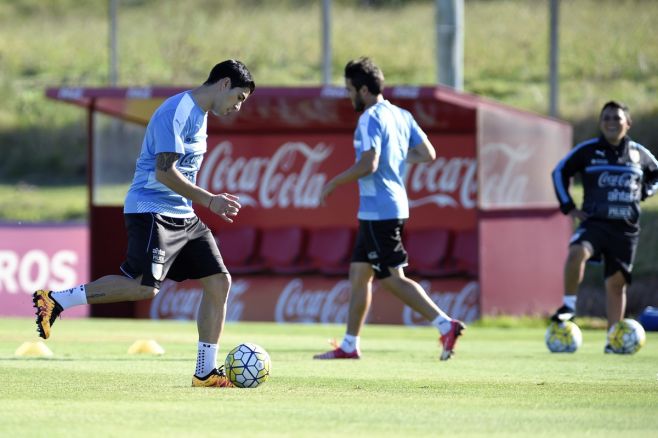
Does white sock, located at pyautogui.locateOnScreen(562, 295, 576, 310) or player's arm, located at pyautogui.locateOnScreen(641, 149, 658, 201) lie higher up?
player's arm, located at pyautogui.locateOnScreen(641, 149, 658, 201)

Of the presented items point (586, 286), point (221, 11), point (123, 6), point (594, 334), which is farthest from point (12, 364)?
point (123, 6)

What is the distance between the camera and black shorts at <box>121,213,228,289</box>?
33.0 feet

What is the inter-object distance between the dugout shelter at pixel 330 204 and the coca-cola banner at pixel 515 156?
0.02 metres

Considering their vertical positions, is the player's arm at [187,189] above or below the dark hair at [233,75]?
below

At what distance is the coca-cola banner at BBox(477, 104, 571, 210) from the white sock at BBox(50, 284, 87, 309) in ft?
32.6

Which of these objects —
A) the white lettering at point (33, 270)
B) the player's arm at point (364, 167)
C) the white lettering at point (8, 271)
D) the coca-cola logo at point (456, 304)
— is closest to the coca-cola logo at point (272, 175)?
the coca-cola logo at point (456, 304)

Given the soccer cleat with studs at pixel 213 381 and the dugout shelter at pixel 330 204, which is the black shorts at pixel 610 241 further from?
the dugout shelter at pixel 330 204

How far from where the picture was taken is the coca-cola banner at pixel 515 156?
1972 cm

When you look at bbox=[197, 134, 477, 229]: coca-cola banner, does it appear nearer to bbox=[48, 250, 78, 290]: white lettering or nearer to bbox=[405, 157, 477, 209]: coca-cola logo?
bbox=[405, 157, 477, 209]: coca-cola logo

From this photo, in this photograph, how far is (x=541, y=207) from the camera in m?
20.5

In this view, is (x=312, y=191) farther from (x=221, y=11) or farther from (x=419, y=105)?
(x=221, y=11)

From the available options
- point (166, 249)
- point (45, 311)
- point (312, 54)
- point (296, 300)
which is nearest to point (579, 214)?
point (166, 249)

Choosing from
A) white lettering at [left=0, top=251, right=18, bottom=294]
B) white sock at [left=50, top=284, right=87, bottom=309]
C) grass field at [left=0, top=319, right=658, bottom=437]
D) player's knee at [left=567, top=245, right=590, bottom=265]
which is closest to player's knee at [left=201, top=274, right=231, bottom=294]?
grass field at [left=0, top=319, right=658, bottom=437]

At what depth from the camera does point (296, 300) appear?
20.9 m
